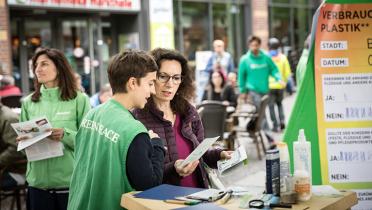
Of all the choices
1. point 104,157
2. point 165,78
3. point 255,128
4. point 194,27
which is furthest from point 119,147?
point 194,27

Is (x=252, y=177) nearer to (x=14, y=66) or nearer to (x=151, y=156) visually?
(x=151, y=156)

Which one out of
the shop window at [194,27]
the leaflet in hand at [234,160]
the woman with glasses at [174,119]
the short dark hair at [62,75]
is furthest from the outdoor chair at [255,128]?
the shop window at [194,27]

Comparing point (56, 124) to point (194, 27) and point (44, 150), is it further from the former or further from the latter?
point (194, 27)

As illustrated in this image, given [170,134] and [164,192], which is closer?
[164,192]

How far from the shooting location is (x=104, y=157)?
308 cm

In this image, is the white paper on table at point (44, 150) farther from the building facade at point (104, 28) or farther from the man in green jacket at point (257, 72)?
the man in green jacket at point (257, 72)

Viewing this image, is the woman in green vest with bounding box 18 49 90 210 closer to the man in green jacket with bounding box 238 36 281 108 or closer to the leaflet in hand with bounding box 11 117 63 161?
the leaflet in hand with bounding box 11 117 63 161

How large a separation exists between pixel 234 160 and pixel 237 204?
0.53m

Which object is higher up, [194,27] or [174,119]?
[194,27]

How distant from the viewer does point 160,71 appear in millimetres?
3729

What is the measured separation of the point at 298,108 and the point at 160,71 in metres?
1.18

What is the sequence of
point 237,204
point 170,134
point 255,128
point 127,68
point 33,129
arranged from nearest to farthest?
point 237,204 < point 127,68 < point 170,134 < point 33,129 < point 255,128

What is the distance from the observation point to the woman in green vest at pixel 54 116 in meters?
4.51

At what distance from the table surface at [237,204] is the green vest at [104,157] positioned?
0.11 meters
